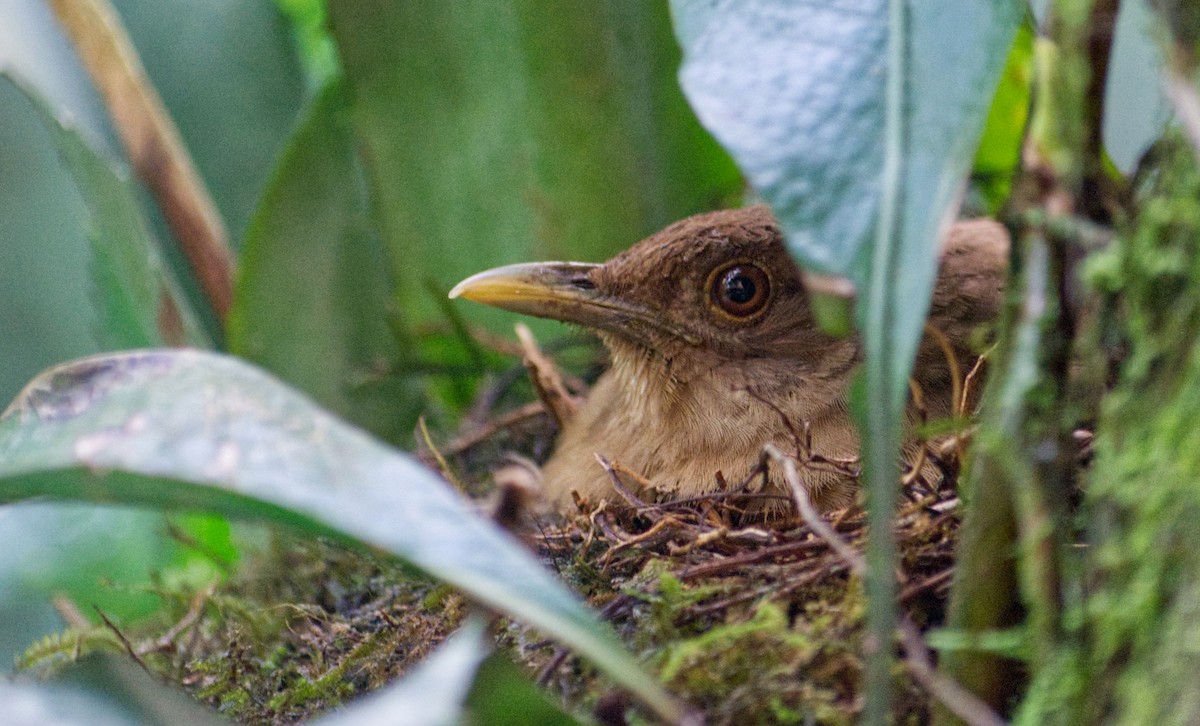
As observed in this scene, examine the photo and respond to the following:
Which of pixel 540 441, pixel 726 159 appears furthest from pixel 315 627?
pixel 726 159

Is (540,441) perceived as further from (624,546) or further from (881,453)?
(881,453)

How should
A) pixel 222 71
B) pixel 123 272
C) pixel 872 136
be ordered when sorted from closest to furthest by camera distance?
1. pixel 872 136
2. pixel 123 272
3. pixel 222 71

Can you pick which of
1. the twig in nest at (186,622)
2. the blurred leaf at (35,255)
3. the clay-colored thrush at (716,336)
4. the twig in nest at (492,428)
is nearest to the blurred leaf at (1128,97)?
the clay-colored thrush at (716,336)

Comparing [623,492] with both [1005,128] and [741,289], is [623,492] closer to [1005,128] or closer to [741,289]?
[741,289]

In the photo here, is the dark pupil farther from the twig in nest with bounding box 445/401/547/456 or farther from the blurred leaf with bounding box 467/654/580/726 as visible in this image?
the blurred leaf with bounding box 467/654/580/726

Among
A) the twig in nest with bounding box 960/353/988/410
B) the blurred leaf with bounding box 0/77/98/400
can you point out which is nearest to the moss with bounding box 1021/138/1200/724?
the twig in nest with bounding box 960/353/988/410

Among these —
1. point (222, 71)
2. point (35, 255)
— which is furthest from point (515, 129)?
point (35, 255)

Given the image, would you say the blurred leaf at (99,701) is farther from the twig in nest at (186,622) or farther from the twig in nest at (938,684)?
the twig in nest at (186,622)
